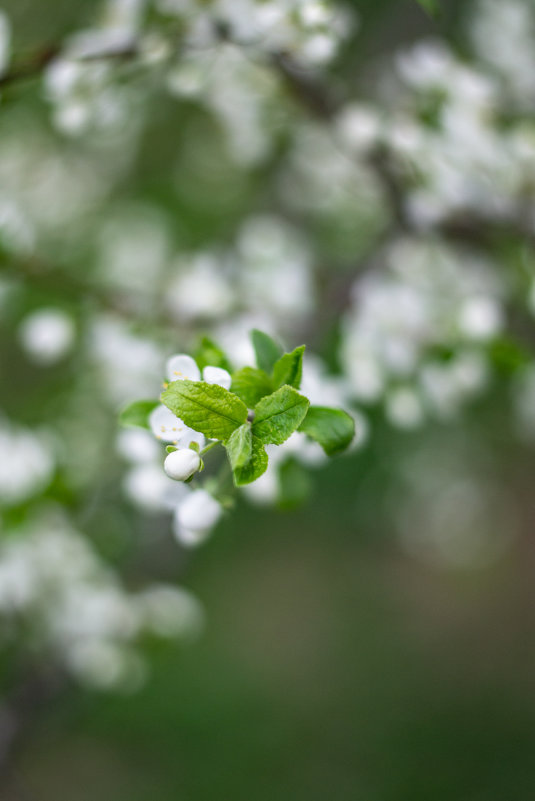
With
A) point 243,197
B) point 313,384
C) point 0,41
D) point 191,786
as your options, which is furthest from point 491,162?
point 191,786

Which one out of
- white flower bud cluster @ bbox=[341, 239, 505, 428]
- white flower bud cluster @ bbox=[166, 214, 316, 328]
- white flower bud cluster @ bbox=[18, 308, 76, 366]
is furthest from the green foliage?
white flower bud cluster @ bbox=[18, 308, 76, 366]

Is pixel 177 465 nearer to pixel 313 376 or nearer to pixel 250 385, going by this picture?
pixel 250 385

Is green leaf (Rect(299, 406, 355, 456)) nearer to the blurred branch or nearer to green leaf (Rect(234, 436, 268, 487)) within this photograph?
green leaf (Rect(234, 436, 268, 487))

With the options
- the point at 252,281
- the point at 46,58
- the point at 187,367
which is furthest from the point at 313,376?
the point at 252,281

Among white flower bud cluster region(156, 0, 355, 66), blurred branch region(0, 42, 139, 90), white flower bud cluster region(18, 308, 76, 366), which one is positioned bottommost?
white flower bud cluster region(18, 308, 76, 366)

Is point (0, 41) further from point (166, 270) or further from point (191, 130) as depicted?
point (191, 130)

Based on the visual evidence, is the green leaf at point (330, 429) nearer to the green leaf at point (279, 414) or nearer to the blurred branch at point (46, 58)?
the green leaf at point (279, 414)

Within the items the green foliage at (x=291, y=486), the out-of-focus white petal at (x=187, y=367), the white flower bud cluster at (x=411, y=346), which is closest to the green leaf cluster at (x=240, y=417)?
the out-of-focus white petal at (x=187, y=367)
